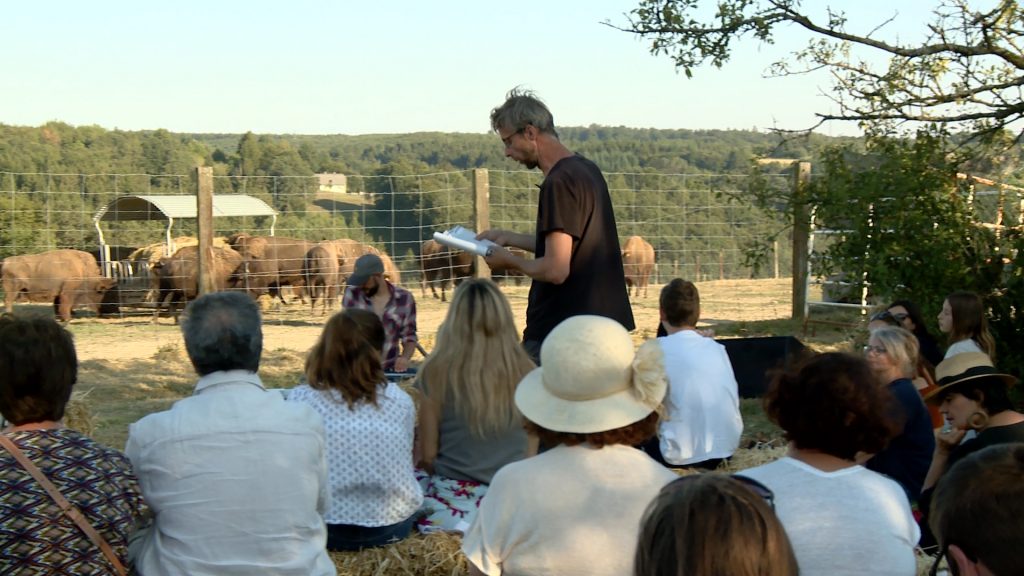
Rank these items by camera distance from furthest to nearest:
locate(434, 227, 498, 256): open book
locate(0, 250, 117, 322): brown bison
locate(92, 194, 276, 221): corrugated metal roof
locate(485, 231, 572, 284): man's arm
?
locate(92, 194, 276, 221): corrugated metal roof, locate(0, 250, 117, 322): brown bison, locate(434, 227, 498, 256): open book, locate(485, 231, 572, 284): man's arm

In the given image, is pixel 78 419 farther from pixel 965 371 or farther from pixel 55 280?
pixel 55 280

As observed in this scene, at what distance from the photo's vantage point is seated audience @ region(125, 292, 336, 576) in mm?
2756

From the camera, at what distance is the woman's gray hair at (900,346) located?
4402 millimetres

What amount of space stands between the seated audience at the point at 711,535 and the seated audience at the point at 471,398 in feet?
7.61

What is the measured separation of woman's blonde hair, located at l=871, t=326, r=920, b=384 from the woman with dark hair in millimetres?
1300

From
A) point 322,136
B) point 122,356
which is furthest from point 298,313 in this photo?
point 322,136

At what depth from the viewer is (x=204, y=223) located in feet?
43.1

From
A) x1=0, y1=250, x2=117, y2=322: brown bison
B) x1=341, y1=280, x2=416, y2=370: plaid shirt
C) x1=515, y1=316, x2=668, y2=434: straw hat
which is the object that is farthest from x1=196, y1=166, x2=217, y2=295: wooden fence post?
x1=515, y1=316, x2=668, y2=434: straw hat

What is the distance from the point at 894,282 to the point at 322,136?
288ft

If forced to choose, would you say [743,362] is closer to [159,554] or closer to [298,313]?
[159,554]

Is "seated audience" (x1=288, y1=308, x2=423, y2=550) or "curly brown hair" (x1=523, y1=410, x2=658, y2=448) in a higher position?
"curly brown hair" (x1=523, y1=410, x2=658, y2=448)

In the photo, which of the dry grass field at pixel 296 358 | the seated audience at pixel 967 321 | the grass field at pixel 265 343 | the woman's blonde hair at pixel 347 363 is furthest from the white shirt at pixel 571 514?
the seated audience at pixel 967 321

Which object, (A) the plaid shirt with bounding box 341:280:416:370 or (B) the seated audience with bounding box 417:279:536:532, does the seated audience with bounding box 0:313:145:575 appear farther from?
(A) the plaid shirt with bounding box 341:280:416:370

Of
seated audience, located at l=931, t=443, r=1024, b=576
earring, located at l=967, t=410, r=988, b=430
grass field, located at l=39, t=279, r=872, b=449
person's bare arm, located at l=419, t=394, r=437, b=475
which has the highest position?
seated audience, located at l=931, t=443, r=1024, b=576
